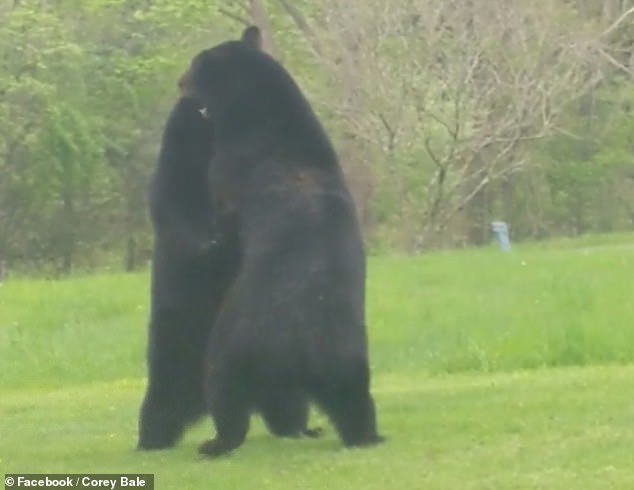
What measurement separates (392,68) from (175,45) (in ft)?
31.8

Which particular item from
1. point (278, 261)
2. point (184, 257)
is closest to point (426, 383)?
point (184, 257)

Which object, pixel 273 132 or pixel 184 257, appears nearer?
pixel 273 132

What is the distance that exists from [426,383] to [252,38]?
5123 mm

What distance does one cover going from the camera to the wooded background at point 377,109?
98.2 feet

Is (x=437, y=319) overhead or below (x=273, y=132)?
below

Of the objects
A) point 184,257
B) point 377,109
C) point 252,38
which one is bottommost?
point 184,257

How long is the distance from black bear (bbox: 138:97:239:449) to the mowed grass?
0.53 meters

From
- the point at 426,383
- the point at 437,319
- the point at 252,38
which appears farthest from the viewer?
the point at 437,319

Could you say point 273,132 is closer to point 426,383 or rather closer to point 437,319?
point 426,383

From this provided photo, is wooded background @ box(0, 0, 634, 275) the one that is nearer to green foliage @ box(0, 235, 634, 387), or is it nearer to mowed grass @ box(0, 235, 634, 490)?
mowed grass @ box(0, 235, 634, 490)

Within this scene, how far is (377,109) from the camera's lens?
29.8 meters

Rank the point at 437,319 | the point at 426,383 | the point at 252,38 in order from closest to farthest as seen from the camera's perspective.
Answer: the point at 252,38 → the point at 426,383 → the point at 437,319

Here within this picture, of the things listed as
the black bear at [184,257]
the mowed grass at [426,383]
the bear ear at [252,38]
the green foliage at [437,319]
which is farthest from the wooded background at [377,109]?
the black bear at [184,257]

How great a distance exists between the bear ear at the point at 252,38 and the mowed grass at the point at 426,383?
2193mm
